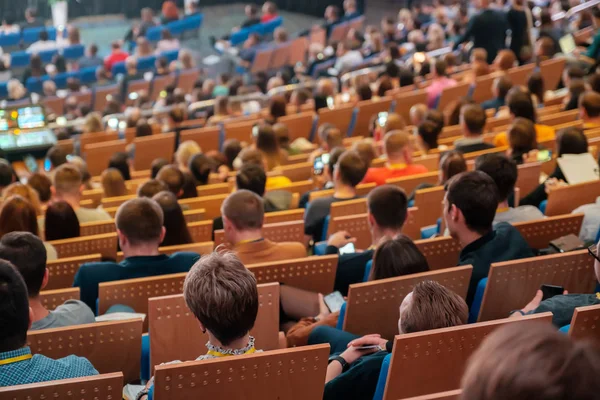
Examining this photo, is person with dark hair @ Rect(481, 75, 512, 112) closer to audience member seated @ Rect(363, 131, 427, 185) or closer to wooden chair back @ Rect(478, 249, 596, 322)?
audience member seated @ Rect(363, 131, 427, 185)

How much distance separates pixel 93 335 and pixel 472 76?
9.12 m

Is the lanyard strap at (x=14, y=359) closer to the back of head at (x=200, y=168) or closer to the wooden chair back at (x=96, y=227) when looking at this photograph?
the wooden chair back at (x=96, y=227)

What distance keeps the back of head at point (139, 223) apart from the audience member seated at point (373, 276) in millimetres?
785

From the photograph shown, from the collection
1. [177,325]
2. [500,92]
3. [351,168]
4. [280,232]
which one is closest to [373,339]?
[177,325]

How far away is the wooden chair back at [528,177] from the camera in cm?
623

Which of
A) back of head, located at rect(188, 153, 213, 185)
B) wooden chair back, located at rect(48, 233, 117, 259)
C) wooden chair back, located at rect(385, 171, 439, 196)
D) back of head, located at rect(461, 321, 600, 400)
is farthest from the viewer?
back of head, located at rect(188, 153, 213, 185)

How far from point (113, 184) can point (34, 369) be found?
4.38 m

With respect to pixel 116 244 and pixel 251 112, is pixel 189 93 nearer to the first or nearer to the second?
pixel 251 112

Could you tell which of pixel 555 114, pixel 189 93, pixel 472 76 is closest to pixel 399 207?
pixel 555 114

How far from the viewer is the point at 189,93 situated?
16625mm

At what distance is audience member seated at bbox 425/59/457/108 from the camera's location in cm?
1152

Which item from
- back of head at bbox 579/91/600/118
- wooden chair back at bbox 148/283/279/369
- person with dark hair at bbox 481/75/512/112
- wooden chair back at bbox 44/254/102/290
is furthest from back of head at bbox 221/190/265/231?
person with dark hair at bbox 481/75/512/112

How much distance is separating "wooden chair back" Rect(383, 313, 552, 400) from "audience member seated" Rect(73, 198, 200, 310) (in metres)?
1.95

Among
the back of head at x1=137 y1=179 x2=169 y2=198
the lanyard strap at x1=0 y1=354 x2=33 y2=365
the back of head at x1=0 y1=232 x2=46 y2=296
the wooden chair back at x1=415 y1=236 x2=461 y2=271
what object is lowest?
the wooden chair back at x1=415 y1=236 x2=461 y2=271
